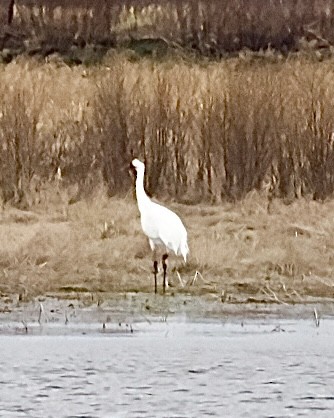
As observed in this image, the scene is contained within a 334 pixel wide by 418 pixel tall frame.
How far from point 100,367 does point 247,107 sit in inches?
307

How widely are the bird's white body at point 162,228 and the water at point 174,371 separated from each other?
196cm

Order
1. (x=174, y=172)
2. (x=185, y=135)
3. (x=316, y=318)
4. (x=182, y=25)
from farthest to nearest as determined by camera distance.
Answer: (x=182, y=25) < (x=174, y=172) < (x=185, y=135) < (x=316, y=318)

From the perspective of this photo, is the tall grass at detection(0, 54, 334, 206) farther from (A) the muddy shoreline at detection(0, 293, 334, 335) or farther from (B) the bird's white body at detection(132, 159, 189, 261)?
(A) the muddy shoreline at detection(0, 293, 334, 335)

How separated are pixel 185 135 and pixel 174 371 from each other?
796cm

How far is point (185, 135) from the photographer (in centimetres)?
1731

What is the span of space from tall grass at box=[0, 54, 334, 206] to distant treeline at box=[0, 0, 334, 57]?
8.44 m

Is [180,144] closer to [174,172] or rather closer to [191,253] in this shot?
[174,172]

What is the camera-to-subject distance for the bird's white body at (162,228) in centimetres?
1318

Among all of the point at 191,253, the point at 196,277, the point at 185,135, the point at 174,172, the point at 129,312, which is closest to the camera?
the point at 129,312

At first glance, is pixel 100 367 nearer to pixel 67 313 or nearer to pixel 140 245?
pixel 67 313

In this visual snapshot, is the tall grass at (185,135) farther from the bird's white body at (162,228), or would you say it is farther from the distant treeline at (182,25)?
the distant treeline at (182,25)

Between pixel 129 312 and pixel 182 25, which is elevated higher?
pixel 182 25

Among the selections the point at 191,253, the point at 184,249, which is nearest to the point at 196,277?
the point at 184,249

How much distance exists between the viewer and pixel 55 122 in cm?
1777
